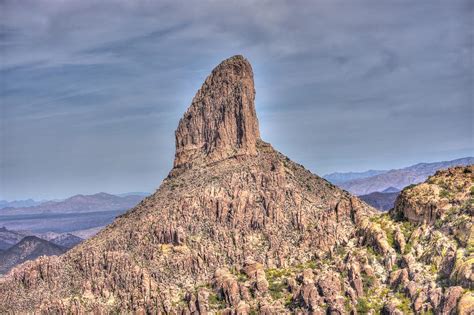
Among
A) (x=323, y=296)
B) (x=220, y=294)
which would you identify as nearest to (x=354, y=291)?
(x=323, y=296)

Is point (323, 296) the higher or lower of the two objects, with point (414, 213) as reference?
lower

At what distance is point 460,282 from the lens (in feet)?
549

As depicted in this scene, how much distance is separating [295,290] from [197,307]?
25569mm

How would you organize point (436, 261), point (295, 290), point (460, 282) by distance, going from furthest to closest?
point (295, 290)
point (436, 261)
point (460, 282)

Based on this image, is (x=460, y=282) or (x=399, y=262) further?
(x=399, y=262)

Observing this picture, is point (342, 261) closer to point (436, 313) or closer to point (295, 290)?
point (295, 290)

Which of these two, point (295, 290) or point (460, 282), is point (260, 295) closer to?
point (295, 290)

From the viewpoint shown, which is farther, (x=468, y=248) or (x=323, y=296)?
(x=323, y=296)

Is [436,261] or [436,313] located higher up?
[436,261]

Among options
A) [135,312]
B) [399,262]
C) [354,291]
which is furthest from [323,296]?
[135,312]

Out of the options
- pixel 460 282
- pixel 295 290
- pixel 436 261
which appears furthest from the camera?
pixel 295 290

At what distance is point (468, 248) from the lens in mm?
173875

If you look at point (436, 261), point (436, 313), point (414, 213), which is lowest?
point (436, 313)

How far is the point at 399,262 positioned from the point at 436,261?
1222 cm
